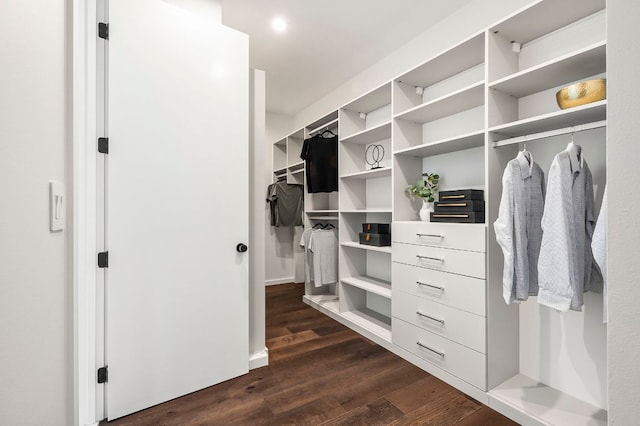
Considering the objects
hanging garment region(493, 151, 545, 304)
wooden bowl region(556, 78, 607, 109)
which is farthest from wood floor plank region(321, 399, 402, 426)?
wooden bowl region(556, 78, 607, 109)

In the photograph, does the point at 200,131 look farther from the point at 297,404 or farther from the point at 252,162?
the point at 297,404

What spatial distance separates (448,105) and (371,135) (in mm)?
890

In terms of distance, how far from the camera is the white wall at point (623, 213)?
57 cm

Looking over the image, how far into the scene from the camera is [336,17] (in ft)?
8.22

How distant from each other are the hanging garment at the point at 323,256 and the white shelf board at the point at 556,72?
2203 mm

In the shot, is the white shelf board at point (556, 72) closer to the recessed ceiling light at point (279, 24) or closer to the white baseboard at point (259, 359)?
the recessed ceiling light at point (279, 24)

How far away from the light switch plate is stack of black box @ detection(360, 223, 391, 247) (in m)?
2.36

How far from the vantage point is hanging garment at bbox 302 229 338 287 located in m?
3.35

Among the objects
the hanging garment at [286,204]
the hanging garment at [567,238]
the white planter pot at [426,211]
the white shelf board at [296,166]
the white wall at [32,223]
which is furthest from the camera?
the hanging garment at [286,204]

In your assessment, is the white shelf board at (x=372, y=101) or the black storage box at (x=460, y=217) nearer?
the black storage box at (x=460, y=217)

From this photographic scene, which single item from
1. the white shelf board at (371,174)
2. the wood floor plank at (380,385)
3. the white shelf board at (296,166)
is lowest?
the wood floor plank at (380,385)

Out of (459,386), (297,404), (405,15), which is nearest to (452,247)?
(459,386)

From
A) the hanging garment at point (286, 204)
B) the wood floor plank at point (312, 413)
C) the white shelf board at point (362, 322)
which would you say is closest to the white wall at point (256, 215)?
the wood floor plank at point (312, 413)

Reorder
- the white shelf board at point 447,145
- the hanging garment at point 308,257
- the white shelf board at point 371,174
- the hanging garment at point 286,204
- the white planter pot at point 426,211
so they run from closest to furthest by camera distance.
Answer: the white shelf board at point 447,145 < the white planter pot at point 426,211 < the white shelf board at point 371,174 < the hanging garment at point 308,257 < the hanging garment at point 286,204
